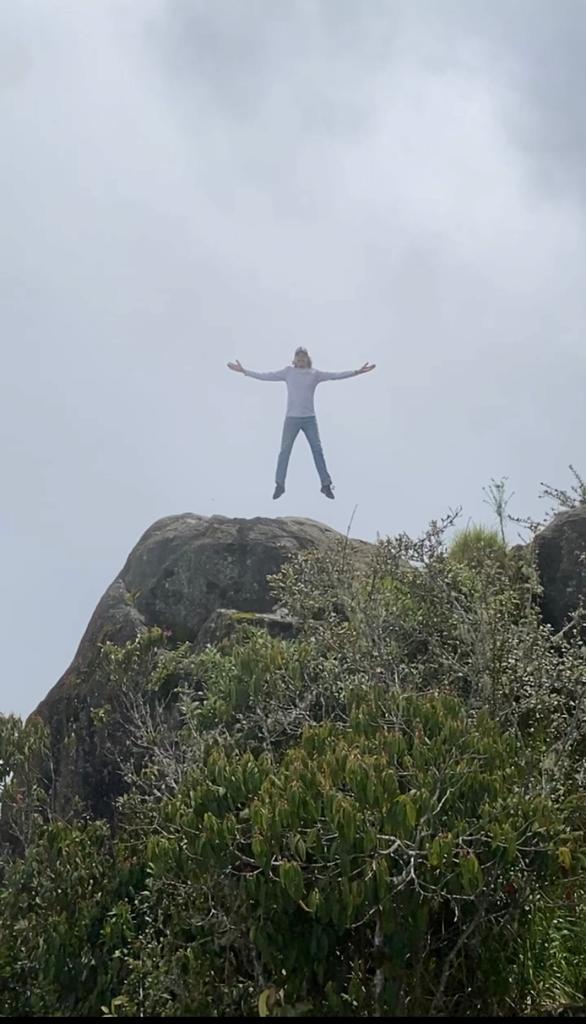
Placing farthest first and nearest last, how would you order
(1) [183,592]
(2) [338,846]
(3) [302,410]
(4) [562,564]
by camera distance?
(3) [302,410] → (1) [183,592] → (4) [562,564] → (2) [338,846]

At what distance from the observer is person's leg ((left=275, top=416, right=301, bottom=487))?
16844mm

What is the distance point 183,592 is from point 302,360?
4.38 metres

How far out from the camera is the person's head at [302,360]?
55.9 ft

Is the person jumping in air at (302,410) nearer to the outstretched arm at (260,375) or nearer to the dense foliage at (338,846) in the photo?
the outstretched arm at (260,375)

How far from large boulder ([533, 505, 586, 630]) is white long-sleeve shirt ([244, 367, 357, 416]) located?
15.0ft

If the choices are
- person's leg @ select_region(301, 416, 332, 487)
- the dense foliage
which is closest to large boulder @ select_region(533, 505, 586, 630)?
the dense foliage

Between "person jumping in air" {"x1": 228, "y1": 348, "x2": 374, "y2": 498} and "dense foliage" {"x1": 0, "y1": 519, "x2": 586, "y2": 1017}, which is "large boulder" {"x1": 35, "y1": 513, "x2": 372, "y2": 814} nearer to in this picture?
"person jumping in air" {"x1": 228, "y1": 348, "x2": 374, "y2": 498}

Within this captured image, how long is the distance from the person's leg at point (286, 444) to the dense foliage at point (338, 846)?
633 centimetres

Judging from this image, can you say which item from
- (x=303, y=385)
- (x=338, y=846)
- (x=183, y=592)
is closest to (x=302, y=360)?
(x=303, y=385)

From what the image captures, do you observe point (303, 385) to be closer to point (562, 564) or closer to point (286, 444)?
point (286, 444)

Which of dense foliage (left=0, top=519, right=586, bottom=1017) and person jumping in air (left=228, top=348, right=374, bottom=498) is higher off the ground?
person jumping in air (left=228, top=348, right=374, bottom=498)

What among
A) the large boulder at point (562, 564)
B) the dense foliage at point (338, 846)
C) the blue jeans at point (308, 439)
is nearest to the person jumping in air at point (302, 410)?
the blue jeans at point (308, 439)

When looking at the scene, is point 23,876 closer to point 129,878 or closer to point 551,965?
point 129,878

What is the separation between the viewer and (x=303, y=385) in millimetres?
16906
